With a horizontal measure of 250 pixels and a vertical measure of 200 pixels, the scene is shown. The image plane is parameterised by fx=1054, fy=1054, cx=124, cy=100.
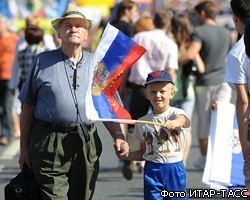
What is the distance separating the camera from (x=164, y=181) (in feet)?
24.1

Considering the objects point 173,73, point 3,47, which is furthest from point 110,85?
point 3,47

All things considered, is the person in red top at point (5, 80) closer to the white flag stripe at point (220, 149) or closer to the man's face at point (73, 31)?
the white flag stripe at point (220, 149)

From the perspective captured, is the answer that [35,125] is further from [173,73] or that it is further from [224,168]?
[173,73]

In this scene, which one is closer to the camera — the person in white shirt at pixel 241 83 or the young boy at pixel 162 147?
the person in white shirt at pixel 241 83

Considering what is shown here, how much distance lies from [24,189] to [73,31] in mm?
1097

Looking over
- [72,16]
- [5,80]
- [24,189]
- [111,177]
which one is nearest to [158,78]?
[72,16]

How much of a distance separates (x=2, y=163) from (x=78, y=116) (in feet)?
19.9

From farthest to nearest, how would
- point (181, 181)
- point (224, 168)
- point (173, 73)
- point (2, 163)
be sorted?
point (2, 163) → point (173, 73) → point (224, 168) → point (181, 181)

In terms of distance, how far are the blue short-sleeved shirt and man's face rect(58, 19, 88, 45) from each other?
14cm

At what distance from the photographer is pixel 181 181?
24.2 feet

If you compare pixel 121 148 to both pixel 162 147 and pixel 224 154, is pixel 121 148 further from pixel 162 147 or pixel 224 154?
pixel 224 154

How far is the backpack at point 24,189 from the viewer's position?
7.00 metres

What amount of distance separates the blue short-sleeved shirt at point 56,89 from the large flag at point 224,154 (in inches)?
132

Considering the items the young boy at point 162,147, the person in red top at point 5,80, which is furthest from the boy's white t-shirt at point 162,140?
the person in red top at point 5,80
